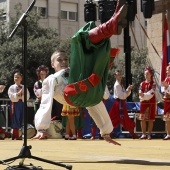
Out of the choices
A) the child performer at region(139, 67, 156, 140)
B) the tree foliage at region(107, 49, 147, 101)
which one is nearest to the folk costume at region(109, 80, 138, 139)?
the child performer at region(139, 67, 156, 140)

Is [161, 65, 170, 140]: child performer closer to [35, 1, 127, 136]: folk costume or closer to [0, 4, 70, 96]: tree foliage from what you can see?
[35, 1, 127, 136]: folk costume

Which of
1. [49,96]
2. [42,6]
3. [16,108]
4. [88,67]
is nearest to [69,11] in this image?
[42,6]

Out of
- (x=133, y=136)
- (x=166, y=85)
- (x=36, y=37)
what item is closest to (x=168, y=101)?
(x=166, y=85)

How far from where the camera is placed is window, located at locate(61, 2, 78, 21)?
42656mm

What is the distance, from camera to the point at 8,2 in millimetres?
40531

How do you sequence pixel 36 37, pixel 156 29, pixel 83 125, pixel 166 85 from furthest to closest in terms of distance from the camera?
pixel 36 37
pixel 156 29
pixel 83 125
pixel 166 85

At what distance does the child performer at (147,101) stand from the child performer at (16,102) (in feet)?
8.53

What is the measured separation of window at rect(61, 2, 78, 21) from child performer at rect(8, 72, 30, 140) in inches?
1177

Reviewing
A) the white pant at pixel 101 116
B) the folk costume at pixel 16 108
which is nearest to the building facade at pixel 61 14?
the folk costume at pixel 16 108

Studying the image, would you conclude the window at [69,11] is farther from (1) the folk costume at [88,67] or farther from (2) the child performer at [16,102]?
(1) the folk costume at [88,67]

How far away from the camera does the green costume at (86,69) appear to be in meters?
5.73

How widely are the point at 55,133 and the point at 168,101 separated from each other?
2851 millimetres

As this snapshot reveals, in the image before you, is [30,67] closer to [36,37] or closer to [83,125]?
[36,37]

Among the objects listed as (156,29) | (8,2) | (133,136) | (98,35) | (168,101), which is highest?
(8,2)
